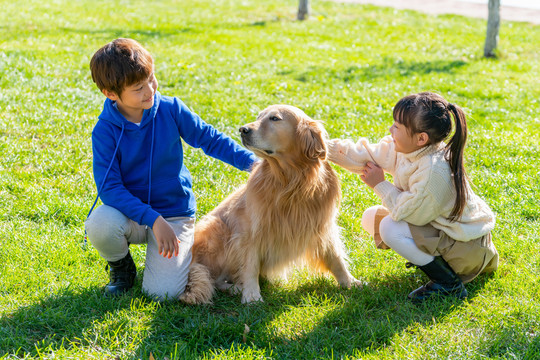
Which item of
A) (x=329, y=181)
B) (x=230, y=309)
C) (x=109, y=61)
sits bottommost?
(x=230, y=309)

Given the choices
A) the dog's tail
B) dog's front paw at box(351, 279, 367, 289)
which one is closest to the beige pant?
dog's front paw at box(351, 279, 367, 289)

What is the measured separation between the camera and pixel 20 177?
5.00m

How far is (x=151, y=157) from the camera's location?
141 inches

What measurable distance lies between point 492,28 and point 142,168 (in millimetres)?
8592

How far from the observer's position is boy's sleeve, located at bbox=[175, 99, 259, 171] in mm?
3766

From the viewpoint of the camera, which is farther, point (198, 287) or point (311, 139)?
point (198, 287)

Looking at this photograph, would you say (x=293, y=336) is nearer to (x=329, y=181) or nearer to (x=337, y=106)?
(x=329, y=181)

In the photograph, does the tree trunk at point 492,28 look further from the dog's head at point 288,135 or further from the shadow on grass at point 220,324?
the dog's head at point 288,135

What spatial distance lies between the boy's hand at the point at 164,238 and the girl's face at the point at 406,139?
4.69 feet

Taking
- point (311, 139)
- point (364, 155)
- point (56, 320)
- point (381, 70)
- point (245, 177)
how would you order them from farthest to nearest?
point (381, 70) → point (245, 177) → point (364, 155) → point (311, 139) → point (56, 320)

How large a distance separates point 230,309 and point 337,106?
166 inches

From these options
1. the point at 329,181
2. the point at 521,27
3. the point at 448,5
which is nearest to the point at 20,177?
the point at 329,181

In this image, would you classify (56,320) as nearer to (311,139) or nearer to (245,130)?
(245,130)

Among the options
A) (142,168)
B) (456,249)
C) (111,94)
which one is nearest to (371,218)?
(456,249)
